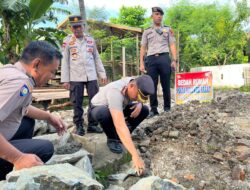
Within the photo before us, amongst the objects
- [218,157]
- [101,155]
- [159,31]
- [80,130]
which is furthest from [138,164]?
[159,31]

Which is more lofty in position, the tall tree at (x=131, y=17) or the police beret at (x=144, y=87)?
the tall tree at (x=131, y=17)

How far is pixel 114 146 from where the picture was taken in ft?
12.8

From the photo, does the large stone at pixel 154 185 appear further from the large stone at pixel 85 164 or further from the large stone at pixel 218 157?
the large stone at pixel 218 157

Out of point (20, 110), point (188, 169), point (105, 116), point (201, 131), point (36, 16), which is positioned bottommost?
point (188, 169)

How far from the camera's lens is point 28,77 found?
2342 mm

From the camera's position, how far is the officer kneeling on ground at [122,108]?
3.08 metres

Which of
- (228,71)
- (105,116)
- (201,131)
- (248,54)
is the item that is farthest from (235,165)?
(248,54)

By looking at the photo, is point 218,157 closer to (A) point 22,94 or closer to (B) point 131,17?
(A) point 22,94

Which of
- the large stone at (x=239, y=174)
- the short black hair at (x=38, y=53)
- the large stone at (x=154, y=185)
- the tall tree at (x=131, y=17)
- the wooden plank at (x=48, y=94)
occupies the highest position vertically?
the tall tree at (x=131, y=17)

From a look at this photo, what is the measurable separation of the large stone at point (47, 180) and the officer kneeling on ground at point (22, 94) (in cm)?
10

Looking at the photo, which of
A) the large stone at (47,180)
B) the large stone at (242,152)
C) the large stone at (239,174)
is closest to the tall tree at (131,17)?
the large stone at (242,152)

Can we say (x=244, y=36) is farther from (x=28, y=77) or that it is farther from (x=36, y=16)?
(x=28, y=77)

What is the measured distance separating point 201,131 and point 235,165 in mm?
792

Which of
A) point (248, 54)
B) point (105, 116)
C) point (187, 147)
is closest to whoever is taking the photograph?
point (105, 116)
